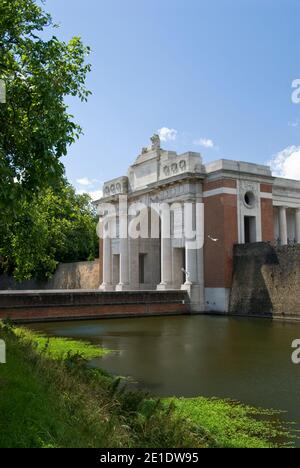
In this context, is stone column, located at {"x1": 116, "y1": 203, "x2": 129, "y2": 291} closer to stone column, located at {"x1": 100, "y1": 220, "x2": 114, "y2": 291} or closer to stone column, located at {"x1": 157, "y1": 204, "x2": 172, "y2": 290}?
stone column, located at {"x1": 100, "y1": 220, "x2": 114, "y2": 291}

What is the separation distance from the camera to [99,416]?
20.6 ft

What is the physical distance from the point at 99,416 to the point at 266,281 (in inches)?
941

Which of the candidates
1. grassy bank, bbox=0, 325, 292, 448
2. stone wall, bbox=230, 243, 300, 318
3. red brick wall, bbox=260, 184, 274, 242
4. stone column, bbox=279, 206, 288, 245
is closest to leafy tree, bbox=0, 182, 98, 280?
grassy bank, bbox=0, 325, 292, 448

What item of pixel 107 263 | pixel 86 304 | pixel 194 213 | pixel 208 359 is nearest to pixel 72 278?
pixel 107 263

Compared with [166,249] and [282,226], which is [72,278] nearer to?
[166,249]

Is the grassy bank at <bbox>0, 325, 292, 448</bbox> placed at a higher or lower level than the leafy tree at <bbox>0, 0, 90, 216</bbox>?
lower

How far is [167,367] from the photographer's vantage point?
12609 mm

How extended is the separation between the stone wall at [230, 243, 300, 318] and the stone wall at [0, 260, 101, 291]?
2071 cm

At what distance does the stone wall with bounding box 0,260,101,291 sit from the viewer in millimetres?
49562

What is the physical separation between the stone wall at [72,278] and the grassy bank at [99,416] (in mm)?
40102

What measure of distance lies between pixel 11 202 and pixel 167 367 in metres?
6.92

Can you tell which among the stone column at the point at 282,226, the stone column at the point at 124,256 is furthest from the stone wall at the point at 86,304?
the stone column at the point at 282,226
